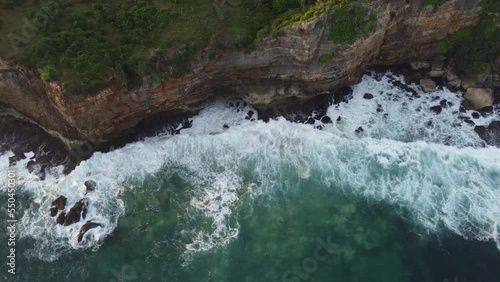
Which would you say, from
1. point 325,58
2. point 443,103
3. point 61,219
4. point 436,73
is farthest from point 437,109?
point 61,219

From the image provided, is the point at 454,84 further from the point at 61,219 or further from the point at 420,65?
the point at 61,219

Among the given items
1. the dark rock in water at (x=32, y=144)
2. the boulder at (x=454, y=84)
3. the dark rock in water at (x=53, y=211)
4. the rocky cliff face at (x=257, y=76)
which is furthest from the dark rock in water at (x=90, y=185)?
the boulder at (x=454, y=84)

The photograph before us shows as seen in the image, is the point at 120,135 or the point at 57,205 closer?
the point at 57,205

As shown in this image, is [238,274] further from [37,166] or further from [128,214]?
[37,166]

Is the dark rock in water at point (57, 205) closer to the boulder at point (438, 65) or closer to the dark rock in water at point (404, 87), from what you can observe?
the dark rock in water at point (404, 87)

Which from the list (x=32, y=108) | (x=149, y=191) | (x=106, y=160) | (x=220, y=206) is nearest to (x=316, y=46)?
(x=220, y=206)
